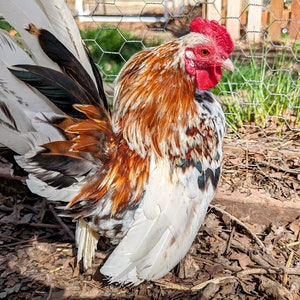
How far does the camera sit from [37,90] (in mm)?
1694

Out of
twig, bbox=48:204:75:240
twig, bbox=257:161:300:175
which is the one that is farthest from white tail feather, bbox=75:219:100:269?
twig, bbox=257:161:300:175

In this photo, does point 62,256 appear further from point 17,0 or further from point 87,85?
point 17,0

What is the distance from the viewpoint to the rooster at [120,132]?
167 cm

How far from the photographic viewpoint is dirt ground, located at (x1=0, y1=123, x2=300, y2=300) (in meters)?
2.05

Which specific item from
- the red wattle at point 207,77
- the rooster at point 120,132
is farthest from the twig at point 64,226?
the red wattle at point 207,77

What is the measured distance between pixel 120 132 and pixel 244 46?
253cm

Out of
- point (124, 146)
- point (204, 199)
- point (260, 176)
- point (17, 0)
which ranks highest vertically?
point (17, 0)

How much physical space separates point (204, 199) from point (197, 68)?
0.50m

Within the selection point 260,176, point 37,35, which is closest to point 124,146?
point 37,35

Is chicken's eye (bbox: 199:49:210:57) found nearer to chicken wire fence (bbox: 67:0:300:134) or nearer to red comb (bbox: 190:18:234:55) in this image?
red comb (bbox: 190:18:234:55)

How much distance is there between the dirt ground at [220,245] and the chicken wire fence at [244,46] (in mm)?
236

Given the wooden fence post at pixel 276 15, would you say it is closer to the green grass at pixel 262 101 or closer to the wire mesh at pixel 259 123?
the wire mesh at pixel 259 123

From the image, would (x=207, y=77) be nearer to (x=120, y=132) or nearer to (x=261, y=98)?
(x=120, y=132)

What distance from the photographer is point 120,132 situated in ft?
5.96
